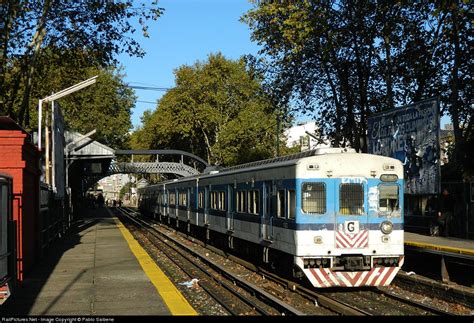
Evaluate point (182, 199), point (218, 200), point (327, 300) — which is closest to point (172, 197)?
point (182, 199)

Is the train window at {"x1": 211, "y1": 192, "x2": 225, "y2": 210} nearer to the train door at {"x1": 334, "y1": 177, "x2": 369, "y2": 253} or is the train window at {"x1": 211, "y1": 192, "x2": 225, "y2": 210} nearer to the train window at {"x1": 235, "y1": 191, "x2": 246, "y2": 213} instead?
the train window at {"x1": 235, "y1": 191, "x2": 246, "y2": 213}

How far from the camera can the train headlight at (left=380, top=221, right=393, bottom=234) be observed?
1156 centimetres

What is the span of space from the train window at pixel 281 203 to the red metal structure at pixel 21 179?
508 cm

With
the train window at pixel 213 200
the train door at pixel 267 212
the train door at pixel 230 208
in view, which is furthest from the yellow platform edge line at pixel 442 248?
the train window at pixel 213 200

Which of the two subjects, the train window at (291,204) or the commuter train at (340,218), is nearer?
the commuter train at (340,218)

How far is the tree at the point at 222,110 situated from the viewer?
180 ft

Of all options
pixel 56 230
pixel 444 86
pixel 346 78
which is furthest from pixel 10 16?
pixel 444 86

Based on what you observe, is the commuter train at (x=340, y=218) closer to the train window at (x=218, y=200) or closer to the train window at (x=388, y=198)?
the train window at (x=388, y=198)

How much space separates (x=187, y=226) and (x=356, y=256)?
53.0 feet

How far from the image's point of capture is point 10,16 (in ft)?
72.8

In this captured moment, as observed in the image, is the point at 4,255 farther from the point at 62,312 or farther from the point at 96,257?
the point at 96,257

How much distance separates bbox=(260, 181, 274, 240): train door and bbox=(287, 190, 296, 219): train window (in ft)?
4.01

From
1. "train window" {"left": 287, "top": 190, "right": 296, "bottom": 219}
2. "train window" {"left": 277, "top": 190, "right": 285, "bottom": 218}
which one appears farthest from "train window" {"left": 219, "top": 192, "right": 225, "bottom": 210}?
"train window" {"left": 287, "top": 190, "right": 296, "bottom": 219}

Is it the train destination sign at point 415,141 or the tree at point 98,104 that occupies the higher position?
the tree at point 98,104
